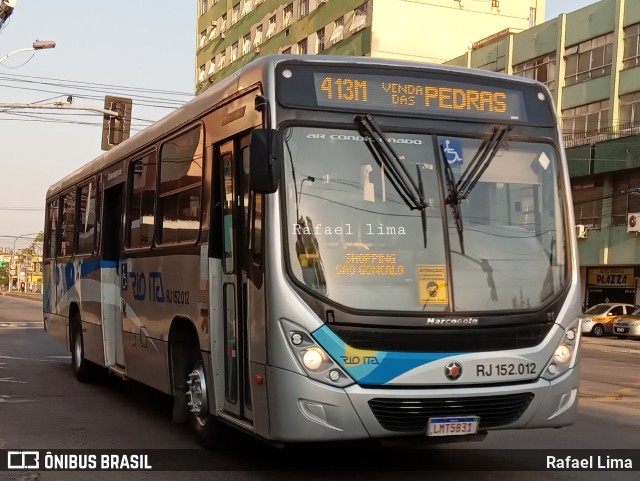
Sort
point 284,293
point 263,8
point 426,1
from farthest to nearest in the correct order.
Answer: point 263,8
point 426,1
point 284,293

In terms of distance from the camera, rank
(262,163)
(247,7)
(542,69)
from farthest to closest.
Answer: (247,7) < (542,69) < (262,163)

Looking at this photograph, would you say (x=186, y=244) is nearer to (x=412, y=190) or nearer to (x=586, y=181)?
(x=412, y=190)

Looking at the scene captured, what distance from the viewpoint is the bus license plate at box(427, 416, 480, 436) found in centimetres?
644

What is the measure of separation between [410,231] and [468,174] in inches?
26.4

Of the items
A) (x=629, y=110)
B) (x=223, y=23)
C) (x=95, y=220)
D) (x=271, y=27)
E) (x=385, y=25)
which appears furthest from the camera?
(x=223, y=23)

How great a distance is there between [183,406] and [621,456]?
4061 mm

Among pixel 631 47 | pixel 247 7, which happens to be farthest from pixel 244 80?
pixel 247 7

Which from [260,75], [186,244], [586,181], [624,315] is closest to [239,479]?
[186,244]

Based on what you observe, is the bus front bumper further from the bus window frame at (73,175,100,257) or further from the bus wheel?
the bus window frame at (73,175,100,257)

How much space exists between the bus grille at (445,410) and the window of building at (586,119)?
35904 mm

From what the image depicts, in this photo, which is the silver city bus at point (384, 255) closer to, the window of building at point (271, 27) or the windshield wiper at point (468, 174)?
the windshield wiper at point (468, 174)

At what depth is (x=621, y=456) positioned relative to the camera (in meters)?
8.16

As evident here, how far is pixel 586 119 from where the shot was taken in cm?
4178

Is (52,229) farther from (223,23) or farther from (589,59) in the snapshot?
(223,23)
